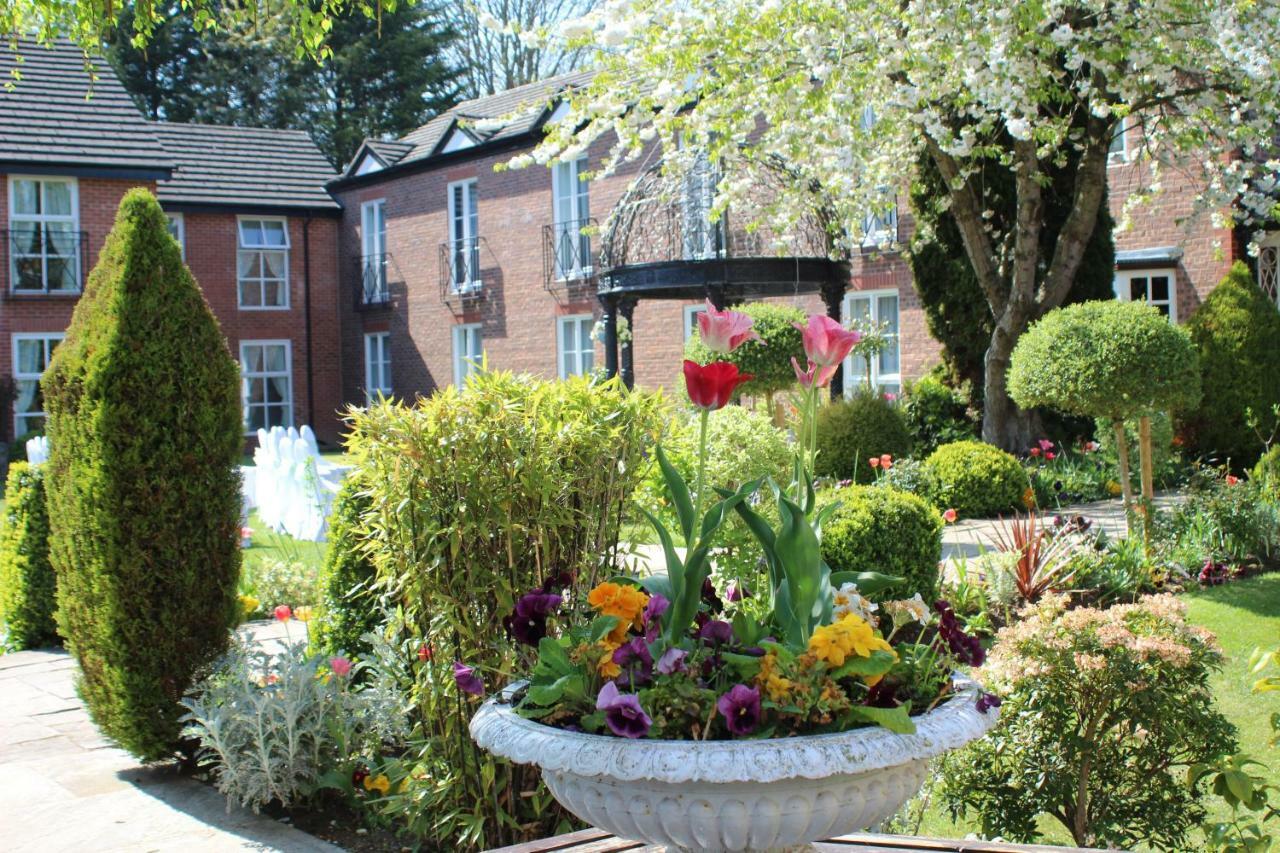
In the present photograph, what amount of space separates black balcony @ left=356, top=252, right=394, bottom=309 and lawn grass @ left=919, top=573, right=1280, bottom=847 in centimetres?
2140

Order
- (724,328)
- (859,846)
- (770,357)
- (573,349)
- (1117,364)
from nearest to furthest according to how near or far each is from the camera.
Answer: (724,328) < (859,846) < (1117,364) < (770,357) < (573,349)

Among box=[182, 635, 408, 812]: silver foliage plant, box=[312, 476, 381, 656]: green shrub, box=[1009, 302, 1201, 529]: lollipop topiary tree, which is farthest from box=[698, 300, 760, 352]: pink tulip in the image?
box=[1009, 302, 1201, 529]: lollipop topiary tree

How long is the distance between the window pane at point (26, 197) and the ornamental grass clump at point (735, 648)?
22.3 m

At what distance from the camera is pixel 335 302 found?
2747cm

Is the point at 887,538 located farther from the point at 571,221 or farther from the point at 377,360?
the point at 377,360

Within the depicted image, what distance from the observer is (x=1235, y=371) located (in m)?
13.0

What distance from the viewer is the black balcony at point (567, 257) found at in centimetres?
2197

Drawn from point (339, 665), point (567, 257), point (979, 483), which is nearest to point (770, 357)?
point (979, 483)

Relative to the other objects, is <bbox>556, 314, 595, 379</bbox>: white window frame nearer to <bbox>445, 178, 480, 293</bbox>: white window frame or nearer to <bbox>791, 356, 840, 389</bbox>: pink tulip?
<bbox>445, 178, 480, 293</bbox>: white window frame

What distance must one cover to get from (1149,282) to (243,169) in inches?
766

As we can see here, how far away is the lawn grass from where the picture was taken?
4070mm

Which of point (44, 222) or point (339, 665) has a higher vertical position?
point (44, 222)

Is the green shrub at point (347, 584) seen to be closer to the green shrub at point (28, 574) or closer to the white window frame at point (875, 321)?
the green shrub at point (28, 574)

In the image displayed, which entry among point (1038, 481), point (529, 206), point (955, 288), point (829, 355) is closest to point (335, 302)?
point (529, 206)
